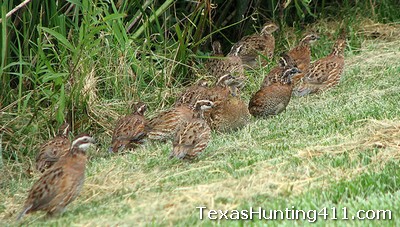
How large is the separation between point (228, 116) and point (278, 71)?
173cm

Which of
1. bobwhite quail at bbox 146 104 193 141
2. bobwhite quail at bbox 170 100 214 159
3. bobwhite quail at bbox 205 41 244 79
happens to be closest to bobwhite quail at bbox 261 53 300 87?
bobwhite quail at bbox 205 41 244 79

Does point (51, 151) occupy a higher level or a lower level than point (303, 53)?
higher

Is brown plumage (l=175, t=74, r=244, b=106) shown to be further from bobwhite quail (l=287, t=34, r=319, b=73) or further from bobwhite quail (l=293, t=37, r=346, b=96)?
bobwhite quail (l=287, t=34, r=319, b=73)

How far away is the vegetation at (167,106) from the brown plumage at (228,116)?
26 cm

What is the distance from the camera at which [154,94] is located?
1228 centimetres

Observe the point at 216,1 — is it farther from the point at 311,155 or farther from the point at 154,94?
the point at 311,155

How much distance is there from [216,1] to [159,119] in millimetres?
4068

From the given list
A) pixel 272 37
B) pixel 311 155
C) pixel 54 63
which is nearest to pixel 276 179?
pixel 311 155

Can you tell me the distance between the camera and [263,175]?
26.5 feet

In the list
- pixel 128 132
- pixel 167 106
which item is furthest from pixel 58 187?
pixel 167 106

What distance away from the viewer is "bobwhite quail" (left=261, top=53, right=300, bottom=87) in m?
12.2

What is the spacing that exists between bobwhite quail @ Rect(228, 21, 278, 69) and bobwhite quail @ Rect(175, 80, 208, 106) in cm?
215

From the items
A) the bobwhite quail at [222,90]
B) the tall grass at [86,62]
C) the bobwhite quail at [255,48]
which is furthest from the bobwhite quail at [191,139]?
the bobwhite quail at [255,48]

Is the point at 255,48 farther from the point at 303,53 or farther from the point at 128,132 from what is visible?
the point at 128,132
